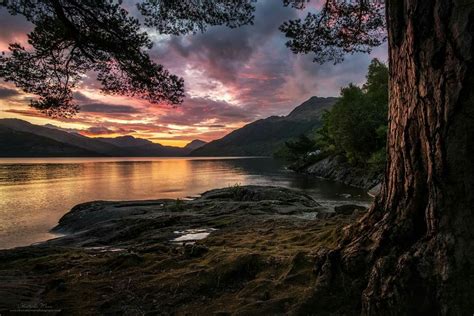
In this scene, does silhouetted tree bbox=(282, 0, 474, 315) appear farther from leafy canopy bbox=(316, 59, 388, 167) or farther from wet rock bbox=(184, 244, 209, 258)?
leafy canopy bbox=(316, 59, 388, 167)

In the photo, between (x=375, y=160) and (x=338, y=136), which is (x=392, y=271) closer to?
(x=375, y=160)

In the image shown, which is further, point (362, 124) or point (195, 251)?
point (362, 124)

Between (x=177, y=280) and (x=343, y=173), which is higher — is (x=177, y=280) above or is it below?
above

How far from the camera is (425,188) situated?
4.21m

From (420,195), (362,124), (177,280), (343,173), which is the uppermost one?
(362,124)

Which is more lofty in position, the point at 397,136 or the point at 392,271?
the point at 397,136

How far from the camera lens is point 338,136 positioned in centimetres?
5972

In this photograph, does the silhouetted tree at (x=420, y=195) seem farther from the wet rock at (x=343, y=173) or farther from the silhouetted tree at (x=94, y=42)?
the wet rock at (x=343, y=173)

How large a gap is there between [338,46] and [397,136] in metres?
6.75

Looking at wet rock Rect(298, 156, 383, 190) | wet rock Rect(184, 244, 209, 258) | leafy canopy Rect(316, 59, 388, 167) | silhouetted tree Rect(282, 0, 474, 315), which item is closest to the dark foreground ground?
wet rock Rect(184, 244, 209, 258)

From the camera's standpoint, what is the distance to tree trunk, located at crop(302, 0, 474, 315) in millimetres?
3748

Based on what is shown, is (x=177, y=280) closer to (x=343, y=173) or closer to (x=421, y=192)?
(x=421, y=192)

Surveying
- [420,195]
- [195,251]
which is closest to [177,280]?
[195,251]

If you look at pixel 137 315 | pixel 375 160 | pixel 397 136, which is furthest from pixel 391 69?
pixel 375 160
